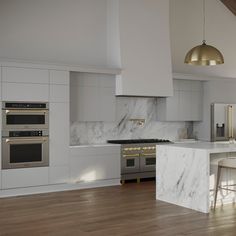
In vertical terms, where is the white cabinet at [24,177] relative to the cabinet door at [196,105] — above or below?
below

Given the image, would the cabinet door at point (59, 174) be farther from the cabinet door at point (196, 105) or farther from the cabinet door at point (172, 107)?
the cabinet door at point (196, 105)

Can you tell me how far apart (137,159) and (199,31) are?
357 cm

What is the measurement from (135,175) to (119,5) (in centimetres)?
337

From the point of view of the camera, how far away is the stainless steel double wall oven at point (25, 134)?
6.79 m

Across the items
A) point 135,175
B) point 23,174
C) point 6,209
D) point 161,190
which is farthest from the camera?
point 135,175

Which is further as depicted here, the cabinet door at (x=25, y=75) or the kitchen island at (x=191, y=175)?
the cabinet door at (x=25, y=75)

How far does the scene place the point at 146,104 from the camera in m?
9.05

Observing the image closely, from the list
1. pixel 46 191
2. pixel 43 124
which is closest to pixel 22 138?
pixel 43 124

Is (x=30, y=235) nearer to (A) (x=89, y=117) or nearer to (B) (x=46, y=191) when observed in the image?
(B) (x=46, y=191)

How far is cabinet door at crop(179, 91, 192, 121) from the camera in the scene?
9117 millimetres

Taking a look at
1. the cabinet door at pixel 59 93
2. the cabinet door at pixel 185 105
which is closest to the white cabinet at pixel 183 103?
the cabinet door at pixel 185 105

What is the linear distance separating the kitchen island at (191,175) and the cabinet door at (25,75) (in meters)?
2.36

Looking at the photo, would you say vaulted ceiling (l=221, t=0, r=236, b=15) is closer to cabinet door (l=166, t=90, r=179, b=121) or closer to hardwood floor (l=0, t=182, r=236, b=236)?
cabinet door (l=166, t=90, r=179, b=121)

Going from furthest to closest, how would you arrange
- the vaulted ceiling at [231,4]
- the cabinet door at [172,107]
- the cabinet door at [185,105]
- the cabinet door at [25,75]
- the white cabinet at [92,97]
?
the vaulted ceiling at [231,4] → the cabinet door at [185,105] → the cabinet door at [172,107] → the white cabinet at [92,97] → the cabinet door at [25,75]
